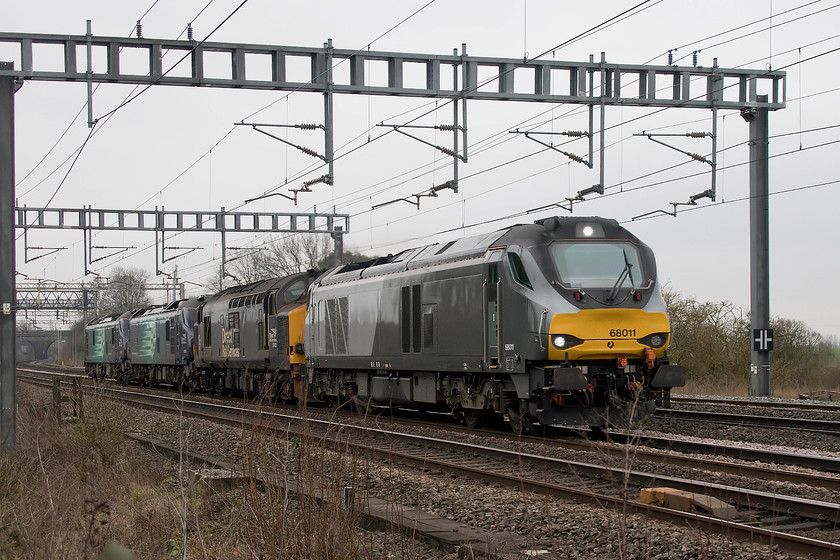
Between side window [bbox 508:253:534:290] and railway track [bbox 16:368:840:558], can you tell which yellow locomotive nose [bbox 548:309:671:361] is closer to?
side window [bbox 508:253:534:290]

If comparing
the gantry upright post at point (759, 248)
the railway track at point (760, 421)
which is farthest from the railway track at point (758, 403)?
the railway track at point (760, 421)

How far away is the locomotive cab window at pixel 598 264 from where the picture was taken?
47.5ft

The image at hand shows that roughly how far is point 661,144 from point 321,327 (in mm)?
9131

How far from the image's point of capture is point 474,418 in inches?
666

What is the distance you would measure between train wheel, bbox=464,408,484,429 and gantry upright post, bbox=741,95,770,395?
10.9 m

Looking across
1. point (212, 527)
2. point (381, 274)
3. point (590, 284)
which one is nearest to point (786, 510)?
point (212, 527)

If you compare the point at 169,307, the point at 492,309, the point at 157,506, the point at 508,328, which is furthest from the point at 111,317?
the point at 157,506

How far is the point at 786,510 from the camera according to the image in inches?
334

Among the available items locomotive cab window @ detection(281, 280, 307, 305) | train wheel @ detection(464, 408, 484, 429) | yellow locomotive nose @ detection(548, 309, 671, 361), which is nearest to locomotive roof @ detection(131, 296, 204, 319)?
locomotive cab window @ detection(281, 280, 307, 305)

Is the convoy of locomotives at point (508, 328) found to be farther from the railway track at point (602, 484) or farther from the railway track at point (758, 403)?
the railway track at point (758, 403)

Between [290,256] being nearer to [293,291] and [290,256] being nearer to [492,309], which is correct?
[293,291]

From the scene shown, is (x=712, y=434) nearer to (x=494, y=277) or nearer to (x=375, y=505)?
(x=494, y=277)

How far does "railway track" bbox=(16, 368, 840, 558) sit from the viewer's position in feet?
23.6

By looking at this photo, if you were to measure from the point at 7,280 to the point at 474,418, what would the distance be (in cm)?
796
